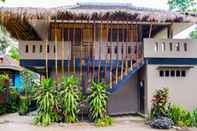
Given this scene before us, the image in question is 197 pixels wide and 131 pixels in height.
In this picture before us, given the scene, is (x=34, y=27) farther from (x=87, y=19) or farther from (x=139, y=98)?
(x=139, y=98)

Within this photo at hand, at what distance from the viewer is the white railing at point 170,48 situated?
14.2 metres

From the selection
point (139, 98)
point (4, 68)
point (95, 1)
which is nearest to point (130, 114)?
point (139, 98)

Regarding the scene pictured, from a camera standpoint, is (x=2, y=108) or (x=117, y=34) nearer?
(x=117, y=34)

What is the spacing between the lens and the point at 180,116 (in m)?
13.1

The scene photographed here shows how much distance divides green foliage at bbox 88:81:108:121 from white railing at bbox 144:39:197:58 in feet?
7.94

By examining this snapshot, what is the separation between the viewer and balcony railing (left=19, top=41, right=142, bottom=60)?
46.9 ft

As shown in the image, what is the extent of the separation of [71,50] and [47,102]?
2.65 m

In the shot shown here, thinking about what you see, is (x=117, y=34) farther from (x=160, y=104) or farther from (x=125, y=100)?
(x=160, y=104)

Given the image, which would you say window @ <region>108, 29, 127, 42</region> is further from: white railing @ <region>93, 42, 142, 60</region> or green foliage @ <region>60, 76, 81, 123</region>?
green foliage @ <region>60, 76, 81, 123</region>

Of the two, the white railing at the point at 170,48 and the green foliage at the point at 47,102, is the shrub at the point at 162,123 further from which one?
the green foliage at the point at 47,102

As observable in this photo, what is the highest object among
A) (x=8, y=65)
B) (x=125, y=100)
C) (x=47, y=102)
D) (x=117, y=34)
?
(x=117, y=34)

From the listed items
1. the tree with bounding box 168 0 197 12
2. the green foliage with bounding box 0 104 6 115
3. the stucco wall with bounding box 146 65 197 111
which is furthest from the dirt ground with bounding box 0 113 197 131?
the tree with bounding box 168 0 197 12

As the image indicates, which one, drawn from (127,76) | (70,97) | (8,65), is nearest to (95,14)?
(127,76)

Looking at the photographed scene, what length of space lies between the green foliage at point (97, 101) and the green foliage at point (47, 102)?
4.25 feet
